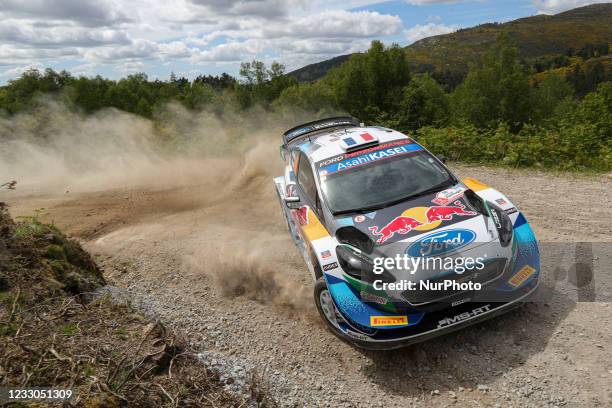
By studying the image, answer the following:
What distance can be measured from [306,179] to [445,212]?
1986 millimetres

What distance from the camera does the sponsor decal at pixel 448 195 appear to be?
459cm

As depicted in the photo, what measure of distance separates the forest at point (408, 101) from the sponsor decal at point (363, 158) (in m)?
5.49

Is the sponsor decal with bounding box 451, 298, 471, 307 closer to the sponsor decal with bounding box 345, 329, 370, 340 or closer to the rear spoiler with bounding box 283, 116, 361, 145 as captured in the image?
the sponsor decal with bounding box 345, 329, 370, 340

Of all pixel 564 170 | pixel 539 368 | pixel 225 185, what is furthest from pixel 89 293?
pixel 564 170

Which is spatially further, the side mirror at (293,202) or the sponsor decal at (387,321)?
the side mirror at (293,202)

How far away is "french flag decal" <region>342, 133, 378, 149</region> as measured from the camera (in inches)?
222

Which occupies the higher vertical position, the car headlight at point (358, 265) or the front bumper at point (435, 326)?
the car headlight at point (358, 265)

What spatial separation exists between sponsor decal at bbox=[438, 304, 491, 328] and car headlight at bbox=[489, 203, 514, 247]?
659 millimetres

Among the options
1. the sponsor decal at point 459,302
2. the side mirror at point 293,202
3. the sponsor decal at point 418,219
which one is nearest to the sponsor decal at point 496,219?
the sponsor decal at point 418,219

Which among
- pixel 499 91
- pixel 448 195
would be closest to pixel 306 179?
pixel 448 195

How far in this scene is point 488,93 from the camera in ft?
120

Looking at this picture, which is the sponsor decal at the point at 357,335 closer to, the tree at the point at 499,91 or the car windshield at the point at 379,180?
the car windshield at the point at 379,180

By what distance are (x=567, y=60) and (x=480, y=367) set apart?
592 ft

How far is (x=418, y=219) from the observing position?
4.30 m
